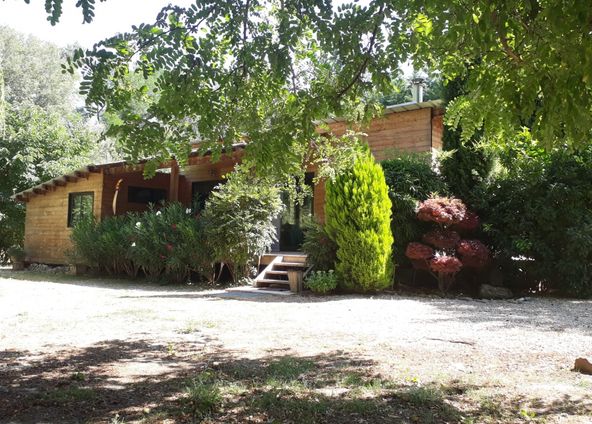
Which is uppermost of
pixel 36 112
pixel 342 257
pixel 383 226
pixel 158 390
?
pixel 36 112

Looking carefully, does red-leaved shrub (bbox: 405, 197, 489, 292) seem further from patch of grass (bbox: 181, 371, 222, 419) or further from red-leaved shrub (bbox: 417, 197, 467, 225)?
patch of grass (bbox: 181, 371, 222, 419)

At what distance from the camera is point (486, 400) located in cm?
322

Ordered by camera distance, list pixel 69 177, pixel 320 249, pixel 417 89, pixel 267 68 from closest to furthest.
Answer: pixel 267 68
pixel 320 249
pixel 417 89
pixel 69 177

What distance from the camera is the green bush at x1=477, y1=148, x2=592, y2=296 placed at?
30.0 ft

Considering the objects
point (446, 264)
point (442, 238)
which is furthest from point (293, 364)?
point (442, 238)

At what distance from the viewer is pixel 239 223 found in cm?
1111

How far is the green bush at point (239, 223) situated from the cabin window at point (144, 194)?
6100 mm

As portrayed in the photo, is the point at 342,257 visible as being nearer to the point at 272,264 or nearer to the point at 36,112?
the point at 272,264

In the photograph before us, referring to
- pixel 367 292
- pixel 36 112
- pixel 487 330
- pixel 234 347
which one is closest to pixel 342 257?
pixel 367 292

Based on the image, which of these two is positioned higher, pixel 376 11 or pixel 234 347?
pixel 376 11

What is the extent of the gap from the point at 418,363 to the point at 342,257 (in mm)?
5463

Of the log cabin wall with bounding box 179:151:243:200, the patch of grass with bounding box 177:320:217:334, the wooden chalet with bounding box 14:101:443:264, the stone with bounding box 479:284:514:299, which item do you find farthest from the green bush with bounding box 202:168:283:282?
the patch of grass with bounding box 177:320:217:334

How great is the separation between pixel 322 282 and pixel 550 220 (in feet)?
14.1

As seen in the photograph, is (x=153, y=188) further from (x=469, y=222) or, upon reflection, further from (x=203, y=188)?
(x=469, y=222)
